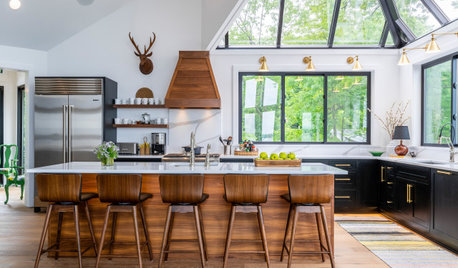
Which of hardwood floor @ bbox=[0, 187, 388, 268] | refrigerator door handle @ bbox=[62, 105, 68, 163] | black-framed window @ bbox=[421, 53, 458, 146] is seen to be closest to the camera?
hardwood floor @ bbox=[0, 187, 388, 268]

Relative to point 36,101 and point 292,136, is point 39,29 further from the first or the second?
point 292,136

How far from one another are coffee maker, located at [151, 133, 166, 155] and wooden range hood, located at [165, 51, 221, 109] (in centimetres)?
67

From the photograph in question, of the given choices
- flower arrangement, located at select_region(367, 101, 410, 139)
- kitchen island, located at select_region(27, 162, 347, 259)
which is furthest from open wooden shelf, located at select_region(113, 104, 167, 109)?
flower arrangement, located at select_region(367, 101, 410, 139)

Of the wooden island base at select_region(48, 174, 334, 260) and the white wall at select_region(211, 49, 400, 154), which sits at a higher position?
the white wall at select_region(211, 49, 400, 154)

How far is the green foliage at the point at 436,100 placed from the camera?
4.70 m

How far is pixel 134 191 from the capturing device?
2975 mm

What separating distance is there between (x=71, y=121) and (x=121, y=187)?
2.86 metres

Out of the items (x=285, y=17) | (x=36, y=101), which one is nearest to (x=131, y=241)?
(x=36, y=101)

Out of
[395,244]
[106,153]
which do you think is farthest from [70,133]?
[395,244]

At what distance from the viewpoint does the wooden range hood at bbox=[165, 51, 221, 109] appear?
5270mm

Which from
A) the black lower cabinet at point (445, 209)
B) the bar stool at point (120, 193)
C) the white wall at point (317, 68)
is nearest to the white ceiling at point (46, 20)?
the white wall at point (317, 68)

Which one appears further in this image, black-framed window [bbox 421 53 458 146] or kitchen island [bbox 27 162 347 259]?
black-framed window [bbox 421 53 458 146]

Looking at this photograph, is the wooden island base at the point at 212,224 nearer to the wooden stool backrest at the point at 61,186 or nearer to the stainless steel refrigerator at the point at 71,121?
the wooden stool backrest at the point at 61,186

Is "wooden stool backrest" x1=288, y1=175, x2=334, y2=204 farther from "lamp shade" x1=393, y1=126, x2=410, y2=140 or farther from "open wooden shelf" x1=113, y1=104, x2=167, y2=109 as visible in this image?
"open wooden shelf" x1=113, y1=104, x2=167, y2=109
